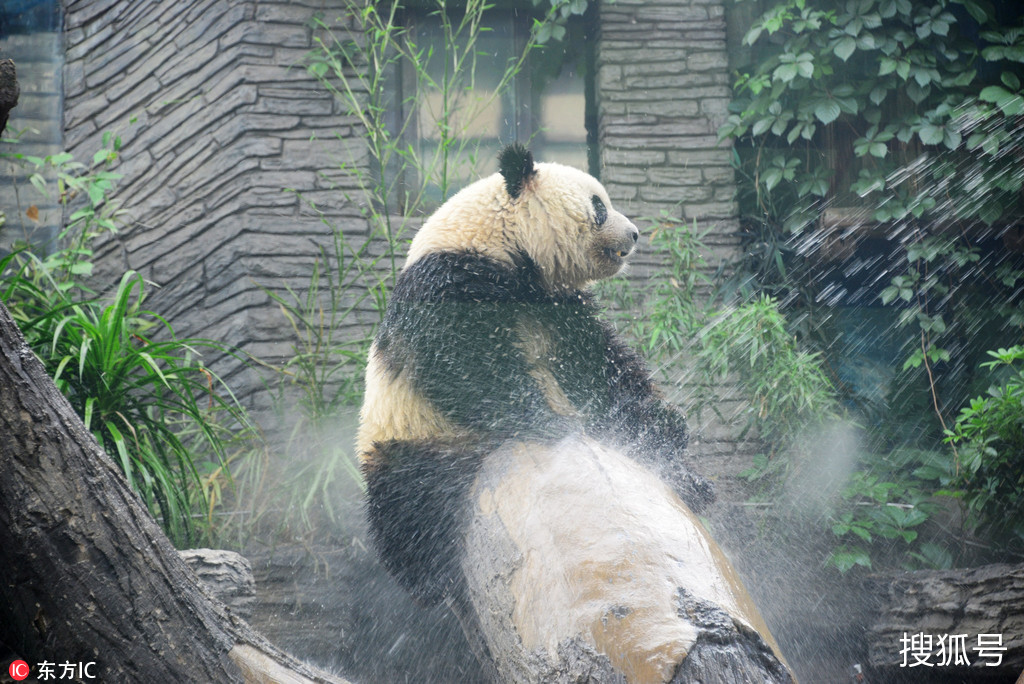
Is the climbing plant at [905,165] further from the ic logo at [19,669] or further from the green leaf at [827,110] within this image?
the ic logo at [19,669]

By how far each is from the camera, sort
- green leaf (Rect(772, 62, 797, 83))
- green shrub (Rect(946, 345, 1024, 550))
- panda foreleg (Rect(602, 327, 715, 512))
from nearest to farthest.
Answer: panda foreleg (Rect(602, 327, 715, 512)) → green shrub (Rect(946, 345, 1024, 550)) → green leaf (Rect(772, 62, 797, 83))

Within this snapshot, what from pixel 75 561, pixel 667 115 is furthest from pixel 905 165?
pixel 75 561

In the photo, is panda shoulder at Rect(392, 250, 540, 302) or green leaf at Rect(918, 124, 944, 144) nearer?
panda shoulder at Rect(392, 250, 540, 302)

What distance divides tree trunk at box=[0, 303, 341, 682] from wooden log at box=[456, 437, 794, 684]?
52 centimetres

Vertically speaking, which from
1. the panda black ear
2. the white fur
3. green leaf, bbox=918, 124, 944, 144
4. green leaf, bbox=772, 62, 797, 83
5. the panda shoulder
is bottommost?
the panda shoulder

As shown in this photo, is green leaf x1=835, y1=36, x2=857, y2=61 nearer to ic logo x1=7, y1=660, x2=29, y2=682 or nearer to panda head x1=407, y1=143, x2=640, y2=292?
panda head x1=407, y1=143, x2=640, y2=292

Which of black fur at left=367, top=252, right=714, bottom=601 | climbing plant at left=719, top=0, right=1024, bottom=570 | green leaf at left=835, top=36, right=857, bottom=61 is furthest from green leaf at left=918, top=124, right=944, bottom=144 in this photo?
black fur at left=367, top=252, right=714, bottom=601

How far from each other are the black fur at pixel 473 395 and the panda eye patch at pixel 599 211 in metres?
0.34

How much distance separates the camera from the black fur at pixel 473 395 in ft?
5.70

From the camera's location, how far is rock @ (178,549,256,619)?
2160mm

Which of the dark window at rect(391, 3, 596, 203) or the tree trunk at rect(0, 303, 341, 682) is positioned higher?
the dark window at rect(391, 3, 596, 203)

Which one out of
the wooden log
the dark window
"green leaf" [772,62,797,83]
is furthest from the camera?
"green leaf" [772,62,797,83]

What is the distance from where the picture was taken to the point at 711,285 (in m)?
3.71

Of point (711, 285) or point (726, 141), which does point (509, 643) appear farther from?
point (726, 141)
